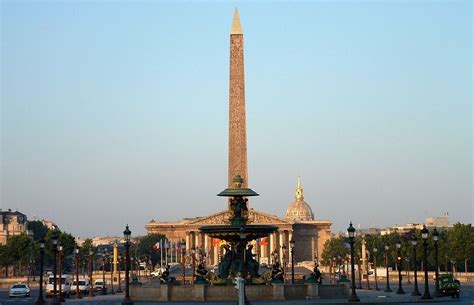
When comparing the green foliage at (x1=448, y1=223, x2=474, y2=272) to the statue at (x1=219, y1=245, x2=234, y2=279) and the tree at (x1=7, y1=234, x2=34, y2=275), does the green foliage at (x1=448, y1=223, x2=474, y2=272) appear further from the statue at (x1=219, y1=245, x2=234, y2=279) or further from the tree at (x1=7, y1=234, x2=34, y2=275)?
the statue at (x1=219, y1=245, x2=234, y2=279)

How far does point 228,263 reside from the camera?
5100 cm

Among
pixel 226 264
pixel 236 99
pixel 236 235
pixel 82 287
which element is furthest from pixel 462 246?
pixel 236 235

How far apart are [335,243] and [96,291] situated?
4546 inches

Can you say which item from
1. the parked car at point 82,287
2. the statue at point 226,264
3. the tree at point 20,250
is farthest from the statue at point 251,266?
the tree at point 20,250

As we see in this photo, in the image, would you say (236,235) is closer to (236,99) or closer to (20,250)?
(236,99)

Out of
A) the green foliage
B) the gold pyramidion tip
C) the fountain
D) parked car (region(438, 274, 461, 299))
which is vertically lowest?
parked car (region(438, 274, 461, 299))

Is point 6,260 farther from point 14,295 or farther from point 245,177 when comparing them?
point 14,295

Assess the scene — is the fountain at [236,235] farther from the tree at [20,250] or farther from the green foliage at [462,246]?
the tree at [20,250]

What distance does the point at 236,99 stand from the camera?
3649 inches

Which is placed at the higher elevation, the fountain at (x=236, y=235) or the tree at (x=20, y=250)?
the tree at (x=20, y=250)

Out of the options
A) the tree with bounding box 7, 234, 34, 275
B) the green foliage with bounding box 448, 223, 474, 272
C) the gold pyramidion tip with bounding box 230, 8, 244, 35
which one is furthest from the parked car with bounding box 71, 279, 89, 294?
the tree with bounding box 7, 234, 34, 275

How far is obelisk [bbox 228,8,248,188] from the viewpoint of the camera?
9262 centimetres

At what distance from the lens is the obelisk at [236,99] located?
3647 inches

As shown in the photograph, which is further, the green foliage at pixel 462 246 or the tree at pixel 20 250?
the tree at pixel 20 250
